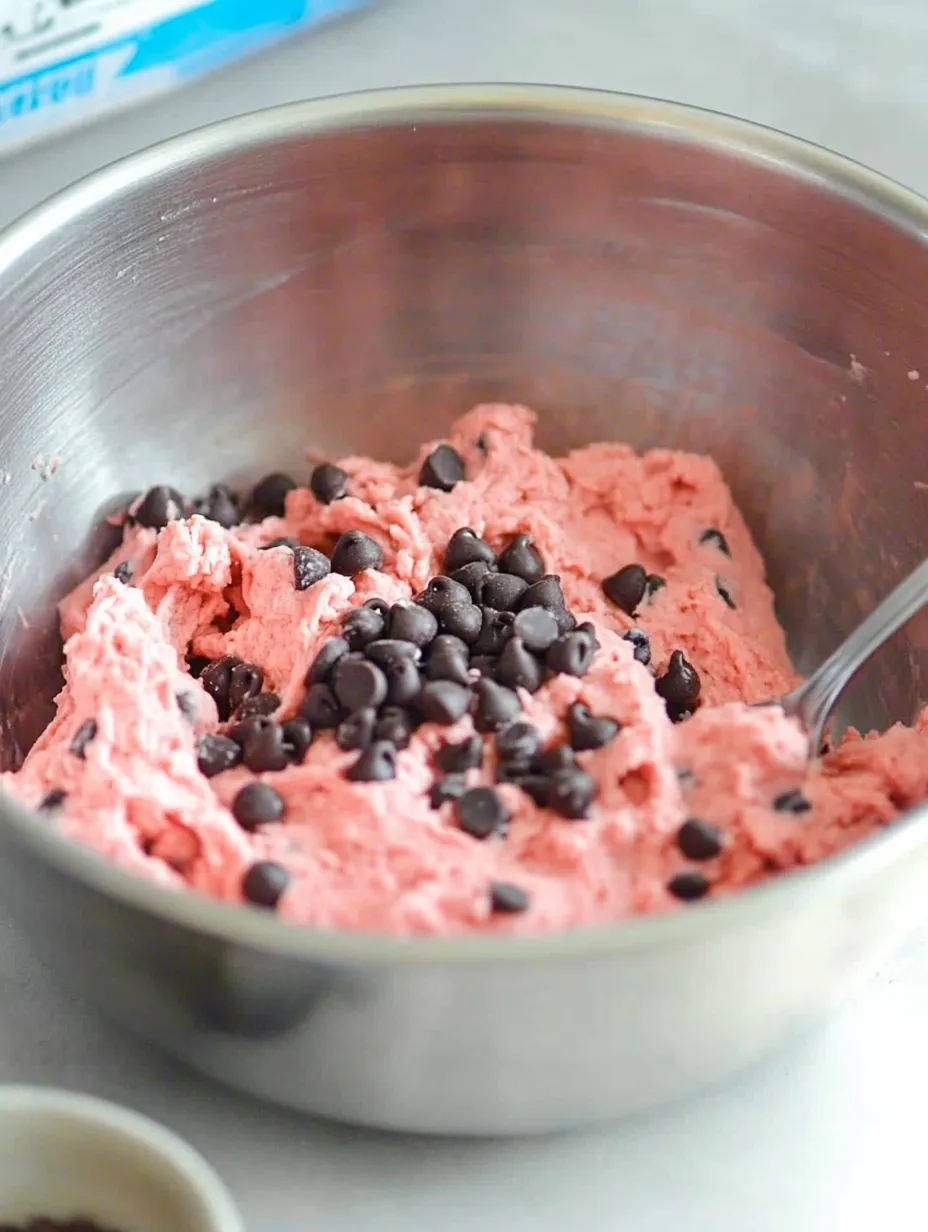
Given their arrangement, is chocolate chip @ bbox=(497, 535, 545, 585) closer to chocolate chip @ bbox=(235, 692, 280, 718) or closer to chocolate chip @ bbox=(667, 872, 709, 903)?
chocolate chip @ bbox=(235, 692, 280, 718)

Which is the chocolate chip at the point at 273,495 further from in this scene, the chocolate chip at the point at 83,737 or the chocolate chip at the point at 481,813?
the chocolate chip at the point at 481,813

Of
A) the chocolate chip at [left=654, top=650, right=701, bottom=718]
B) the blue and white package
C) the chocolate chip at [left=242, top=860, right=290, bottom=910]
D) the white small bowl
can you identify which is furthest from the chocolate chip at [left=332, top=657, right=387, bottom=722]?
the blue and white package

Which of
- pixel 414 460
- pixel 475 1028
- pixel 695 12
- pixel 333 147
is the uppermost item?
pixel 695 12

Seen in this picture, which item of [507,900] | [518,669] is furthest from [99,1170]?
[518,669]

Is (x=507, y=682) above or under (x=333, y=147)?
under

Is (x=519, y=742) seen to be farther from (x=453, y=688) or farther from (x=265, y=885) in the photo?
(x=265, y=885)

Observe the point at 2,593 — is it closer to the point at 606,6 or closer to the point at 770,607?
the point at 770,607

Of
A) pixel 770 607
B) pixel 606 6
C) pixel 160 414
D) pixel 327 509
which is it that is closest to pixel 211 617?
pixel 327 509
